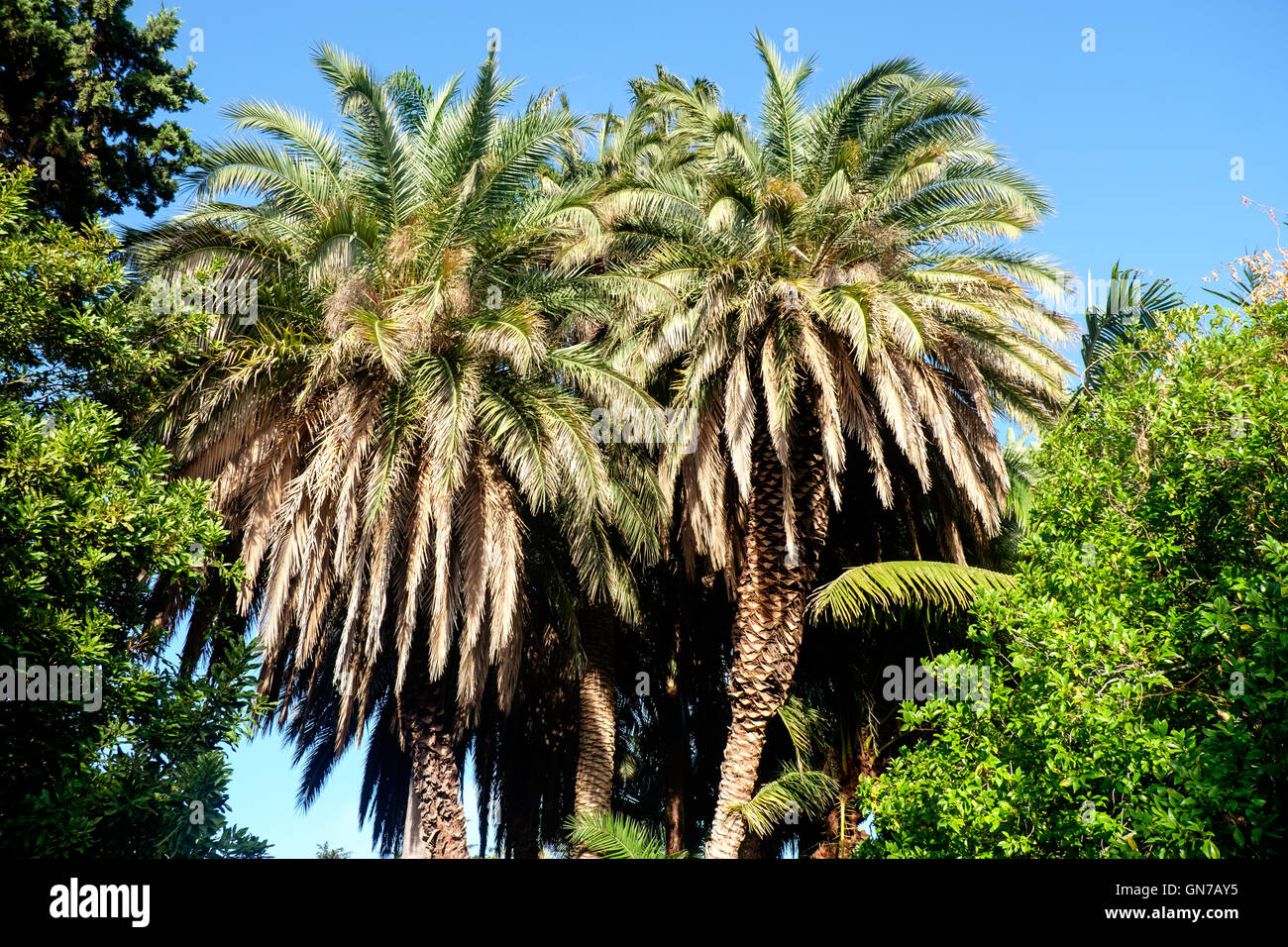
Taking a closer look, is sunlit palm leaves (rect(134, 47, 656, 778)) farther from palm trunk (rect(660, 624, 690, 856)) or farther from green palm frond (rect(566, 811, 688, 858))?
palm trunk (rect(660, 624, 690, 856))

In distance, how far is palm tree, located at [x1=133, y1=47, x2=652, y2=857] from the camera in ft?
45.9

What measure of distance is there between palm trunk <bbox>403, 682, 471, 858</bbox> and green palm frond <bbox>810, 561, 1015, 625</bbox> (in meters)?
5.79

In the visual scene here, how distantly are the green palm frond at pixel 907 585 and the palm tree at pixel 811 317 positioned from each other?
39.9 inches

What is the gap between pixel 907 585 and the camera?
50.2 feet

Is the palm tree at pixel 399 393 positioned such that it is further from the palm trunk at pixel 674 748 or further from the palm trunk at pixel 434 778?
the palm trunk at pixel 674 748

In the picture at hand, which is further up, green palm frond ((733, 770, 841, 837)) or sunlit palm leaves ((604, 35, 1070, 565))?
sunlit palm leaves ((604, 35, 1070, 565))

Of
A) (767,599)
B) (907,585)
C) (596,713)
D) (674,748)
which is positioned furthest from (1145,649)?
(674,748)

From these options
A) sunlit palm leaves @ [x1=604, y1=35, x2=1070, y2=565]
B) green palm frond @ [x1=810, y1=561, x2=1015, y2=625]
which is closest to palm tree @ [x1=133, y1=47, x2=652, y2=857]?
sunlit palm leaves @ [x1=604, y1=35, x2=1070, y2=565]

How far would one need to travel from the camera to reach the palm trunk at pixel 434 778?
1493cm

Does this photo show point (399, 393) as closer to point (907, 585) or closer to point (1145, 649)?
point (907, 585)

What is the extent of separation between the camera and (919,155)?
15648 mm

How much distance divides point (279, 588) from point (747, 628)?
6700mm
